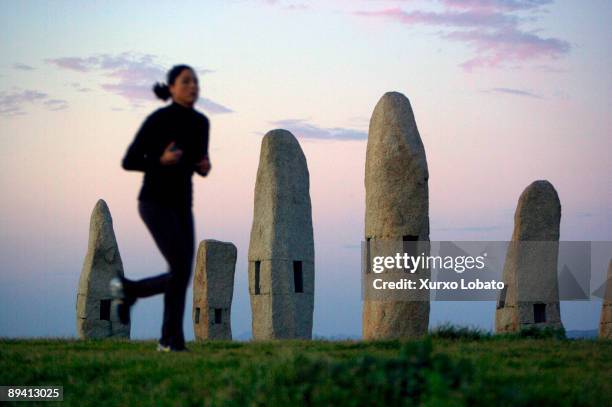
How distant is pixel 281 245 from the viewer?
2341 cm

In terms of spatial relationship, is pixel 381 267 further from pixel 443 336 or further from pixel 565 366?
pixel 565 366

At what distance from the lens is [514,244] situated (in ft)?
81.4

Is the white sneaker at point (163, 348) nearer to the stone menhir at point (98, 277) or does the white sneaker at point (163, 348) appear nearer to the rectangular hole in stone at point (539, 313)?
the rectangular hole in stone at point (539, 313)

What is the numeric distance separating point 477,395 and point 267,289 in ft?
52.3

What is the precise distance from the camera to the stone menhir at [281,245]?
2331 cm

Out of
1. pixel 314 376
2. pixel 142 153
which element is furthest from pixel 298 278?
pixel 314 376

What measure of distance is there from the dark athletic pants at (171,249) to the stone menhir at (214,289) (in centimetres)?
1780

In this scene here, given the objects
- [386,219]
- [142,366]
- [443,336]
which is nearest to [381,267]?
[386,219]

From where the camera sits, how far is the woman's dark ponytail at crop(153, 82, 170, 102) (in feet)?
31.1

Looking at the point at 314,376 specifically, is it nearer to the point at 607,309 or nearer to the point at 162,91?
the point at 162,91

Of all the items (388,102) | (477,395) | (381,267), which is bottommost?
(477,395)

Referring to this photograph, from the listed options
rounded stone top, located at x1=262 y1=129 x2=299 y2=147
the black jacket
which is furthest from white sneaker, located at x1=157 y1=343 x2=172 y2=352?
rounded stone top, located at x1=262 y1=129 x2=299 y2=147

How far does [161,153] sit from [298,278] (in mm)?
14887

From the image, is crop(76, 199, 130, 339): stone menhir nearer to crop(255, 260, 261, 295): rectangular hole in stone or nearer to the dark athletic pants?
crop(255, 260, 261, 295): rectangular hole in stone
